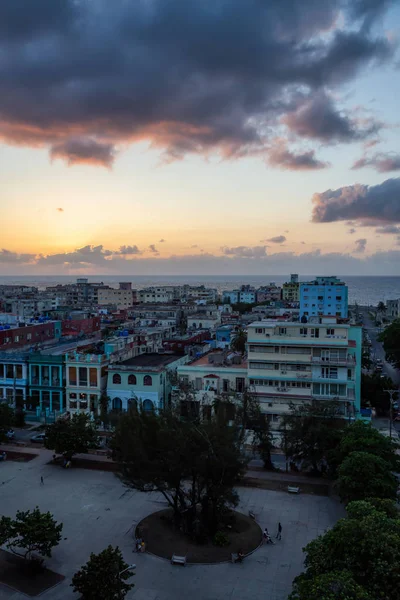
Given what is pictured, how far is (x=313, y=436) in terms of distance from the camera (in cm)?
3691

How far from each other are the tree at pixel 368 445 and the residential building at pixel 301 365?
10.3 meters

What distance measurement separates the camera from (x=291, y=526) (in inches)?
1215

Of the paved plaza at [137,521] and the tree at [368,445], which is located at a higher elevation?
the tree at [368,445]

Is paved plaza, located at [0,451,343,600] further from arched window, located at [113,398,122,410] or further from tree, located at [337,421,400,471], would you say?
arched window, located at [113,398,122,410]

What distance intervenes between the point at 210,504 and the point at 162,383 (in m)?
21.5

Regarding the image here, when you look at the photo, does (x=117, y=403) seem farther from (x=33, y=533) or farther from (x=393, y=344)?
(x=393, y=344)

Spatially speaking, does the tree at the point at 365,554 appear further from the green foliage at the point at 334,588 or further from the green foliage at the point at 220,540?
the green foliage at the point at 220,540

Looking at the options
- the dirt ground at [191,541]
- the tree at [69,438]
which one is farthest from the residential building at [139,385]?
the dirt ground at [191,541]

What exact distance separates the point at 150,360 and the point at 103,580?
35417 mm

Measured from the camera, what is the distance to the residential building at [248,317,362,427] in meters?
45.6

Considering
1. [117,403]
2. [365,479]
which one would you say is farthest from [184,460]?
[117,403]

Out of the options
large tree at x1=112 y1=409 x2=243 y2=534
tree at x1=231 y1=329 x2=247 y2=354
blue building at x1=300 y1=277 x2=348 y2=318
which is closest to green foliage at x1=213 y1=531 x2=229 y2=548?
large tree at x1=112 y1=409 x2=243 y2=534

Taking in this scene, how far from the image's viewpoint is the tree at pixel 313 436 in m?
36.8

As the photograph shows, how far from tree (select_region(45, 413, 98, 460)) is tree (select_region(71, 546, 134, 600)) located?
17624 millimetres
